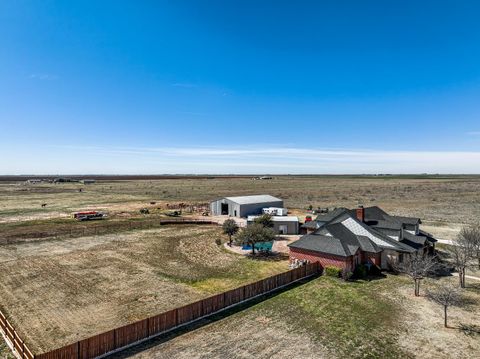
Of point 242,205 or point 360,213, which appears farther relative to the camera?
point 242,205

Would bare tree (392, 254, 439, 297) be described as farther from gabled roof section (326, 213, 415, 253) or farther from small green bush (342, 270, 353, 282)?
small green bush (342, 270, 353, 282)

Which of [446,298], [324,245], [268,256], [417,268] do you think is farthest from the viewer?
[268,256]

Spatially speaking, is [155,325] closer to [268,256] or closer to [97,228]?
[268,256]

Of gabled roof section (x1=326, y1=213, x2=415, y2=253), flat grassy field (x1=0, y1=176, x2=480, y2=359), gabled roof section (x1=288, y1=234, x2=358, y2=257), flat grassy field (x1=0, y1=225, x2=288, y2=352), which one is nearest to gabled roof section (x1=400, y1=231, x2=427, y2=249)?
gabled roof section (x1=326, y1=213, x2=415, y2=253)

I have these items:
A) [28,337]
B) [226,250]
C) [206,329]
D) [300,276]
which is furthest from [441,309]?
[28,337]

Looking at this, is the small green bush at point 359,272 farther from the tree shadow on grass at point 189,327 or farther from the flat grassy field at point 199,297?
the tree shadow on grass at point 189,327

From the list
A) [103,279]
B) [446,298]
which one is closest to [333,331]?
[446,298]

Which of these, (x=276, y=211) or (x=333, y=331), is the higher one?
(x=276, y=211)
